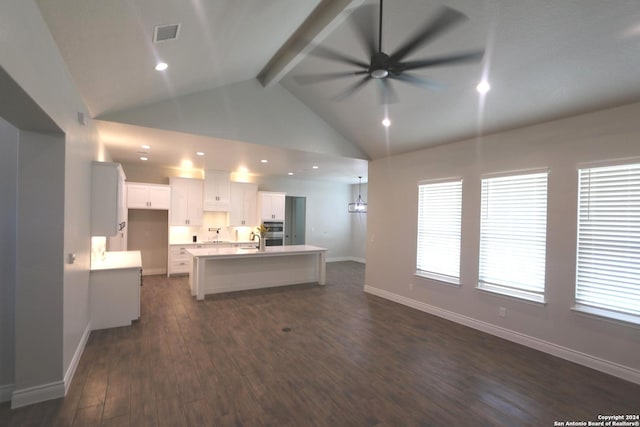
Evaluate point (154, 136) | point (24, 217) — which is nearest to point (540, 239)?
point (24, 217)

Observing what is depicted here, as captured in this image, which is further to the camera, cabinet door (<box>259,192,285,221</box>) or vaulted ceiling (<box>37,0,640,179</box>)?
cabinet door (<box>259,192,285,221</box>)

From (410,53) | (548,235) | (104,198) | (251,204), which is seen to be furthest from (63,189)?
(251,204)

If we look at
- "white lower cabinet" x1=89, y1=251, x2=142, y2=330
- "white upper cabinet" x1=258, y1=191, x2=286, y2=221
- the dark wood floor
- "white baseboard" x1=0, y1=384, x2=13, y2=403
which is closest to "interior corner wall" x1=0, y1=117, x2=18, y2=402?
"white baseboard" x1=0, y1=384, x2=13, y2=403

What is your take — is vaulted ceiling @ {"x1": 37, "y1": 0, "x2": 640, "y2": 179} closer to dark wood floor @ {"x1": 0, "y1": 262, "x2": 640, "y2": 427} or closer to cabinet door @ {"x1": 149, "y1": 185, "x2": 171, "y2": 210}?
cabinet door @ {"x1": 149, "y1": 185, "x2": 171, "y2": 210}

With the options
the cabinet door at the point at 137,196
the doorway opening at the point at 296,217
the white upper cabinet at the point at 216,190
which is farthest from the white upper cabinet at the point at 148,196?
the doorway opening at the point at 296,217

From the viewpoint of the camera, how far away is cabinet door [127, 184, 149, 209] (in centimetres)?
690

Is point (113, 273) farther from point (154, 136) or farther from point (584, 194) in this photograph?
point (584, 194)

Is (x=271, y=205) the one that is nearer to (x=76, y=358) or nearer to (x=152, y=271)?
(x=152, y=271)

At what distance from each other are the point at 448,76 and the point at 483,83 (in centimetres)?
39

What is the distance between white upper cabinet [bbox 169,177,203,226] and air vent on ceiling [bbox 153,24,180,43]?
542cm

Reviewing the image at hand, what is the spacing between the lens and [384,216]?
596 centimetres

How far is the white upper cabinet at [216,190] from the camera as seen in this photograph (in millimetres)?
7777

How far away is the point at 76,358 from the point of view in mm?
3033

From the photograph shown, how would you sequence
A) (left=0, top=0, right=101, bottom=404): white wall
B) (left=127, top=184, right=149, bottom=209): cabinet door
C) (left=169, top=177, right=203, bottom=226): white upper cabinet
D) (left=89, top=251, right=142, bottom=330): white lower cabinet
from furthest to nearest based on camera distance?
(left=169, top=177, right=203, bottom=226): white upper cabinet, (left=127, top=184, right=149, bottom=209): cabinet door, (left=89, top=251, right=142, bottom=330): white lower cabinet, (left=0, top=0, right=101, bottom=404): white wall
